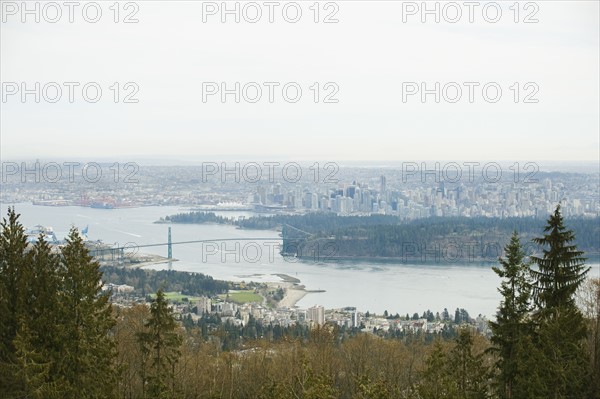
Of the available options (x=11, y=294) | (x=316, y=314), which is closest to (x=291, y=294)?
(x=316, y=314)

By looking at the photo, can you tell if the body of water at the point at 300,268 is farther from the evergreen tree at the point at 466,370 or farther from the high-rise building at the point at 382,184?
the evergreen tree at the point at 466,370

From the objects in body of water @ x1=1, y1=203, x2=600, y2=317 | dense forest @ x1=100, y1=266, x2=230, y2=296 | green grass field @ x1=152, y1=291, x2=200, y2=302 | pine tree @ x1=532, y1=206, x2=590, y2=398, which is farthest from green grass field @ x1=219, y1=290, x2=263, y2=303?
pine tree @ x1=532, y1=206, x2=590, y2=398

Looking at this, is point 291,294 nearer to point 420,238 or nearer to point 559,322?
point 420,238

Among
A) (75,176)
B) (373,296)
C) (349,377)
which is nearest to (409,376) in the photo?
(349,377)

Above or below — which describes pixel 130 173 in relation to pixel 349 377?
above

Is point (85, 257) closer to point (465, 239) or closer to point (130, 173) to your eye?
point (465, 239)

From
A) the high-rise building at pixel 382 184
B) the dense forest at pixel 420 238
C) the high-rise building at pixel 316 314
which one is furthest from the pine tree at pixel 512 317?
the high-rise building at pixel 382 184
